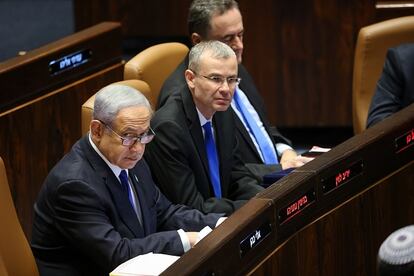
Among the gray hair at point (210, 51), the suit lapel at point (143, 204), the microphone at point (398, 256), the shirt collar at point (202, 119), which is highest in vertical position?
the microphone at point (398, 256)

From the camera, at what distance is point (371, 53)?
11.5ft

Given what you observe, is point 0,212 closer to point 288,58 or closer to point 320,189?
point 320,189

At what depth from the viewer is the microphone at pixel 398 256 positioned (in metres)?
1.32

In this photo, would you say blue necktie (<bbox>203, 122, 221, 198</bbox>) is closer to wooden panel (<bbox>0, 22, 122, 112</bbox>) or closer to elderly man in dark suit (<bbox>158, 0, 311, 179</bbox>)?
elderly man in dark suit (<bbox>158, 0, 311, 179</bbox>)

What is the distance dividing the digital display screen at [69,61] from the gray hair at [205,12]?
1.54ft

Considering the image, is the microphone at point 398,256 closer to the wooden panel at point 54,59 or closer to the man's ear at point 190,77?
the man's ear at point 190,77

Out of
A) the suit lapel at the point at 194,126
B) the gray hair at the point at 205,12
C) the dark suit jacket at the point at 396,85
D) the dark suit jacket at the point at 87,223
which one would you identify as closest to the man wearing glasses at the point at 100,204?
the dark suit jacket at the point at 87,223

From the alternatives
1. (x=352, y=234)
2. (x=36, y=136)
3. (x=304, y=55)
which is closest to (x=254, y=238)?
(x=352, y=234)

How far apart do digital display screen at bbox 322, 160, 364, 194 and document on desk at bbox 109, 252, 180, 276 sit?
423 millimetres

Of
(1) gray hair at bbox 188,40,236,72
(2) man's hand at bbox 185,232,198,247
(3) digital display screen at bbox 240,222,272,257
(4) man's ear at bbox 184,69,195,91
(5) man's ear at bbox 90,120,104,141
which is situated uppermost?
(1) gray hair at bbox 188,40,236,72

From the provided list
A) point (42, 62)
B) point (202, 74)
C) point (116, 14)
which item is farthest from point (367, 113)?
point (116, 14)

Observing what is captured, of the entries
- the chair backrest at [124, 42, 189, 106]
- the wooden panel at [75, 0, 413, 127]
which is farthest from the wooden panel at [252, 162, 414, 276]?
the wooden panel at [75, 0, 413, 127]

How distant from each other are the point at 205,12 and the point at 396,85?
633 millimetres

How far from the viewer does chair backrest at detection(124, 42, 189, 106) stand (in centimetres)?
325
